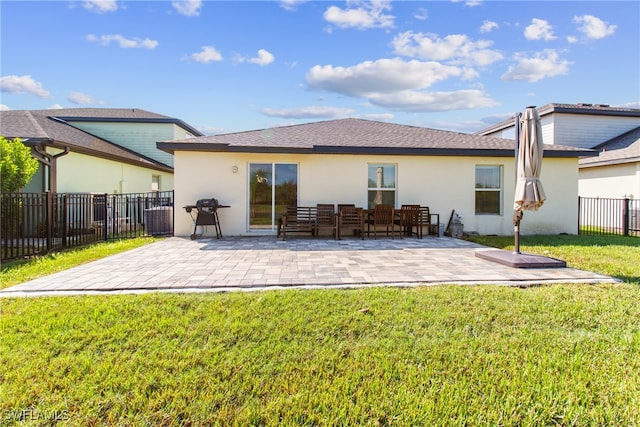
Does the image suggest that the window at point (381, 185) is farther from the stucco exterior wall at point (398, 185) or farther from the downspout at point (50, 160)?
the downspout at point (50, 160)

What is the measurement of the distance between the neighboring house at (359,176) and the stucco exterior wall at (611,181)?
15.7 feet

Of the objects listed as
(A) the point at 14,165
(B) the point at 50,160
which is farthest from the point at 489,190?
(B) the point at 50,160

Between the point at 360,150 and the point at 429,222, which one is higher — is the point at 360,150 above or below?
above

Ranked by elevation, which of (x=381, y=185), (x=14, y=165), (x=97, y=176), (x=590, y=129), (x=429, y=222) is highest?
(x=590, y=129)

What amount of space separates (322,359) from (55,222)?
330 inches

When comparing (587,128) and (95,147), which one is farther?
(587,128)

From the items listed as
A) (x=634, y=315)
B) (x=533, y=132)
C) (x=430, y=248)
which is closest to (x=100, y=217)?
(x=430, y=248)

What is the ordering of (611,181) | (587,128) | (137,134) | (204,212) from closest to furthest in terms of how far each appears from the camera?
(204,212) → (611,181) → (587,128) → (137,134)

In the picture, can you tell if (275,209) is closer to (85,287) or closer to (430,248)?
(430,248)

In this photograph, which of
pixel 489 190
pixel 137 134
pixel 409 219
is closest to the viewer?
pixel 409 219

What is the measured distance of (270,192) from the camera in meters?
9.52

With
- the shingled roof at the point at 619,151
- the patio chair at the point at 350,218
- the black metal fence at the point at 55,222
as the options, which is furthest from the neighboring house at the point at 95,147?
the shingled roof at the point at 619,151

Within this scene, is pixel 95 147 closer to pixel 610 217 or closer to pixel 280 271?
pixel 280 271

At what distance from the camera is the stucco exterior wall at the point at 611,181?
41.2 ft
